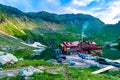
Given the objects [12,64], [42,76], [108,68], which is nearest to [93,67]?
[108,68]

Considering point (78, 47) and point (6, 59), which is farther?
point (78, 47)

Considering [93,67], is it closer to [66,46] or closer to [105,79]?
[105,79]

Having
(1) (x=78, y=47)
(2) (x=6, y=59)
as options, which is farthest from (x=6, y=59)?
(1) (x=78, y=47)

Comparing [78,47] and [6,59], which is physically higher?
[78,47]

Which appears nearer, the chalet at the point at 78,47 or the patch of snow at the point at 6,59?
the patch of snow at the point at 6,59

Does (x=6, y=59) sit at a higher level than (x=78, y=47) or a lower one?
lower

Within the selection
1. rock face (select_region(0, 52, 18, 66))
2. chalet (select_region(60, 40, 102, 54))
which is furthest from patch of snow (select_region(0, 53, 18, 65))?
chalet (select_region(60, 40, 102, 54))

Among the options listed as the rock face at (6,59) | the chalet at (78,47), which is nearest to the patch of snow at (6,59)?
the rock face at (6,59)

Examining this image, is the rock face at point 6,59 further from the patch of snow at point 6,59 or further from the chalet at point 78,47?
the chalet at point 78,47

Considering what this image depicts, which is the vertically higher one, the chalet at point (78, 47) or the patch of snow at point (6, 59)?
the chalet at point (78, 47)

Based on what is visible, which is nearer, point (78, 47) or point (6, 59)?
point (6, 59)

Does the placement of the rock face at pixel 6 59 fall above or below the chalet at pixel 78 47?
below

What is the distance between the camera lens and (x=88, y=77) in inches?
2398

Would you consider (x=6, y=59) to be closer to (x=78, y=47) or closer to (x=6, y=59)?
(x=6, y=59)
